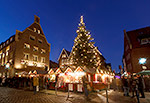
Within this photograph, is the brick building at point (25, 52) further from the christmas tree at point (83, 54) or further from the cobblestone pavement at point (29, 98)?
the cobblestone pavement at point (29, 98)

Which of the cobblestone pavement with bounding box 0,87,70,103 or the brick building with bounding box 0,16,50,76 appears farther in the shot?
the brick building with bounding box 0,16,50,76

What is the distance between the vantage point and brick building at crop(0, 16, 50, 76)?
2573 centimetres

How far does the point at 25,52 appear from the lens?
27891 mm

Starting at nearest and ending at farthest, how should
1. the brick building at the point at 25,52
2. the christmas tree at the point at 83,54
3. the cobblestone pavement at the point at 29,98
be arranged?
the cobblestone pavement at the point at 29,98 < the christmas tree at the point at 83,54 < the brick building at the point at 25,52

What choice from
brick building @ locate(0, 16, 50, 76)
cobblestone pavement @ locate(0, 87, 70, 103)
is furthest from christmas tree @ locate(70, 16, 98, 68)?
brick building @ locate(0, 16, 50, 76)

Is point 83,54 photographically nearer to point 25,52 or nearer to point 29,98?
point 29,98

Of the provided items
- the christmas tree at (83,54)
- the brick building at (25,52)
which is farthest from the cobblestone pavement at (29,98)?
the brick building at (25,52)

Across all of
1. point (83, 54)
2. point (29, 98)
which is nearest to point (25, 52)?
point (83, 54)

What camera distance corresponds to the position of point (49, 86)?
55.5ft

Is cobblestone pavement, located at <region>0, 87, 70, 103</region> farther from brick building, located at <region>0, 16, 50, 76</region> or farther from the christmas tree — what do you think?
brick building, located at <region>0, 16, 50, 76</region>

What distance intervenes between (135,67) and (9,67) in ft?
96.0

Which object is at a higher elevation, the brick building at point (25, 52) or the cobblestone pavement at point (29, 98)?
the brick building at point (25, 52)

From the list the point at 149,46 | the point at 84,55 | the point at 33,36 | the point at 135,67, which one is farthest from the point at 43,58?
the point at 149,46

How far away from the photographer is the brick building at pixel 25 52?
25734 millimetres
